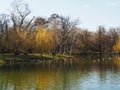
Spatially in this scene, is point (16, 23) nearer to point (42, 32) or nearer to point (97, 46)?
point (42, 32)

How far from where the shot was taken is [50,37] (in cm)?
6769

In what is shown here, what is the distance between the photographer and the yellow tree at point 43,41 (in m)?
65.4

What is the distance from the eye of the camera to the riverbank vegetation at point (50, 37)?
205ft

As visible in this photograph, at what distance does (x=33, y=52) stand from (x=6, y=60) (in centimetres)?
1381

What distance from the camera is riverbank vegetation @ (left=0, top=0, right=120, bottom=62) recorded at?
62.6 m

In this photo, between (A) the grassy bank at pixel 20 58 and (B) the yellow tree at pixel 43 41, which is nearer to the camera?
(A) the grassy bank at pixel 20 58

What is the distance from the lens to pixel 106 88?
24.3m

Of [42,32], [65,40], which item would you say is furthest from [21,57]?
[65,40]

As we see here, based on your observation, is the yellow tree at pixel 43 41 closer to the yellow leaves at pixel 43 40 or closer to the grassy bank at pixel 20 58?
the yellow leaves at pixel 43 40

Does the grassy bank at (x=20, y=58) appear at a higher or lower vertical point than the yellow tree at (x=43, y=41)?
lower

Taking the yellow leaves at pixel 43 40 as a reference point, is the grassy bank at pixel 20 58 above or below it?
below

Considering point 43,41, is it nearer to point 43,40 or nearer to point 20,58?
point 43,40

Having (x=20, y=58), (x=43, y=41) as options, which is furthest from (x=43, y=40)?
(x=20, y=58)

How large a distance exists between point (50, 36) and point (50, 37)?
33 centimetres
